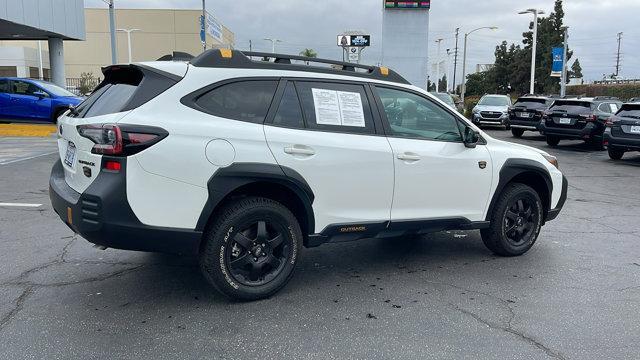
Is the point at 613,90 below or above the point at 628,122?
above

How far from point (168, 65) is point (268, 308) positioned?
1.92 metres

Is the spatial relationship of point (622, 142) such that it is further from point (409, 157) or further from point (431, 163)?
point (409, 157)

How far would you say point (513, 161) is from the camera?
5238 millimetres

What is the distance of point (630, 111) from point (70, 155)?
13084 mm

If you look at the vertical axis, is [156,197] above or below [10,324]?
above

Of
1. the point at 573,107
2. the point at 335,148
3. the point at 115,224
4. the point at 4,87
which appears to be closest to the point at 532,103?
the point at 573,107

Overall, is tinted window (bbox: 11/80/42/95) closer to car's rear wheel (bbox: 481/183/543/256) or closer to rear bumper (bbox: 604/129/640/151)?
car's rear wheel (bbox: 481/183/543/256)

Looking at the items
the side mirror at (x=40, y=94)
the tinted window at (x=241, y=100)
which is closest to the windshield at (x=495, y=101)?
the side mirror at (x=40, y=94)

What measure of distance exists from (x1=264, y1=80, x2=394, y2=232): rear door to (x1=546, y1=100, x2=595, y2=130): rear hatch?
43.6 ft

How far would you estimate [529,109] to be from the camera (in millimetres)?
19594

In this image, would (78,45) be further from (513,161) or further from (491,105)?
(513,161)

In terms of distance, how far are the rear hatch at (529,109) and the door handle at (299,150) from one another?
1720 centimetres

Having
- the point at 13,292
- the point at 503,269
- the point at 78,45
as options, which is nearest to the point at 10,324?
the point at 13,292

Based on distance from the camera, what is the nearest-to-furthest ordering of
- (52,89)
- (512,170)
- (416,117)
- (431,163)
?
(431,163), (416,117), (512,170), (52,89)
